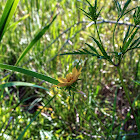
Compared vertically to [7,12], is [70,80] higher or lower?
lower

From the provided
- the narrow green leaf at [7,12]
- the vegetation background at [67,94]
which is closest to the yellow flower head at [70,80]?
the vegetation background at [67,94]

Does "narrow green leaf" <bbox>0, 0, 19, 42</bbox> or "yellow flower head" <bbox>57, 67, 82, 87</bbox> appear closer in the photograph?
"yellow flower head" <bbox>57, 67, 82, 87</bbox>

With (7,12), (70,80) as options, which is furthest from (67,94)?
(7,12)

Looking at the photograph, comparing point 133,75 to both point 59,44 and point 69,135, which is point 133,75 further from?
point 59,44

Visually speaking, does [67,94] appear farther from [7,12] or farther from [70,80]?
[7,12]

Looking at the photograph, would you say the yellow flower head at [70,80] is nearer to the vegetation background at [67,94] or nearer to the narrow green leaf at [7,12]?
the vegetation background at [67,94]

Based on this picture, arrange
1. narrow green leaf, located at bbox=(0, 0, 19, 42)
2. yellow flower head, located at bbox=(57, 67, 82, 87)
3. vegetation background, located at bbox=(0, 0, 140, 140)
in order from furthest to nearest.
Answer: vegetation background, located at bbox=(0, 0, 140, 140) → narrow green leaf, located at bbox=(0, 0, 19, 42) → yellow flower head, located at bbox=(57, 67, 82, 87)

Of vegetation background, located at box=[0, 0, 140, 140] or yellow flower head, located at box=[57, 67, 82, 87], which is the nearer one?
yellow flower head, located at box=[57, 67, 82, 87]

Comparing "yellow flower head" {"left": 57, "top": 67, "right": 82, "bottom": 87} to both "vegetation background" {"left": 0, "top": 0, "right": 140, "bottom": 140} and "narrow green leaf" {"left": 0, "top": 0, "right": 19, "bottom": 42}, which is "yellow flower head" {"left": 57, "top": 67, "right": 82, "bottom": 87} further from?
"narrow green leaf" {"left": 0, "top": 0, "right": 19, "bottom": 42}

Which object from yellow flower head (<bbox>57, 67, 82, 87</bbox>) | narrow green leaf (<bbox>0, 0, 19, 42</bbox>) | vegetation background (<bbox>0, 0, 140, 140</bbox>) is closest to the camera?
yellow flower head (<bbox>57, 67, 82, 87</bbox>)

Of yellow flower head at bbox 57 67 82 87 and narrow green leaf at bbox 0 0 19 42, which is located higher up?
narrow green leaf at bbox 0 0 19 42

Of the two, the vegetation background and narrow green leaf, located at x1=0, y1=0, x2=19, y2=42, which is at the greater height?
narrow green leaf, located at x1=0, y1=0, x2=19, y2=42

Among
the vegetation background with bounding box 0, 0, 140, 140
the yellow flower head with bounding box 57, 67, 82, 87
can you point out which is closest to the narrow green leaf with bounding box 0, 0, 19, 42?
the vegetation background with bounding box 0, 0, 140, 140

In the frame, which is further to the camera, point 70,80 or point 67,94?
point 67,94
